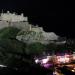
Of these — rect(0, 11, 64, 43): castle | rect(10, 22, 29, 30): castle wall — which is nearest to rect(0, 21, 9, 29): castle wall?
rect(0, 11, 64, 43): castle

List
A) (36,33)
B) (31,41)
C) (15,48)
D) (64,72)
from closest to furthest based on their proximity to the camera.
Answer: (64,72), (15,48), (31,41), (36,33)

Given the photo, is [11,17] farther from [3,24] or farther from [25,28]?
[25,28]

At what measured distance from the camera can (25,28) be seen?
4742mm

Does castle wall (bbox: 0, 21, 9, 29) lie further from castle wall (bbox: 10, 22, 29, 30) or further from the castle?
castle wall (bbox: 10, 22, 29, 30)

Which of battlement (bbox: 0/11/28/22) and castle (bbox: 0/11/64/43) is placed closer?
castle (bbox: 0/11/64/43)

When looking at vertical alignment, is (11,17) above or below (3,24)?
above

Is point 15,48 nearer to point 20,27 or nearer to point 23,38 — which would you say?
point 23,38

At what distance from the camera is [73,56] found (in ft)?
7.32

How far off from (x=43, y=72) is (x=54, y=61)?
0.72 metres

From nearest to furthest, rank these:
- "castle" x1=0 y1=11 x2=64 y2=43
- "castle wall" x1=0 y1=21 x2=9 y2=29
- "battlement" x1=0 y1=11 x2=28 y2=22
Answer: "castle" x1=0 y1=11 x2=64 y2=43 < "castle wall" x1=0 y1=21 x2=9 y2=29 < "battlement" x1=0 y1=11 x2=28 y2=22

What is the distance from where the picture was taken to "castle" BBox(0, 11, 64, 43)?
4156 mm

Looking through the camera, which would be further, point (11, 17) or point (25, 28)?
point (11, 17)

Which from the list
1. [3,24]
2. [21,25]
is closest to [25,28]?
[21,25]

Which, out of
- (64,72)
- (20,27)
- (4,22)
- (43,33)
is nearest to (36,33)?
(43,33)
